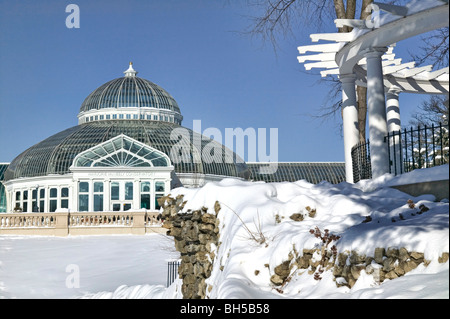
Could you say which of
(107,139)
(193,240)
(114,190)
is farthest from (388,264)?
(107,139)

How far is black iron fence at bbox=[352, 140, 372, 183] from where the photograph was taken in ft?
41.3

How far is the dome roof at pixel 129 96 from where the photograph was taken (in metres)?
48.7

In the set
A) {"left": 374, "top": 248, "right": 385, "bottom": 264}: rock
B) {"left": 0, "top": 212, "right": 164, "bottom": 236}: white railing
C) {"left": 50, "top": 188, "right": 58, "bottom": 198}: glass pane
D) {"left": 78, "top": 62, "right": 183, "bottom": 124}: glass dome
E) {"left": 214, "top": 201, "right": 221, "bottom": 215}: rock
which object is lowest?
{"left": 0, "top": 212, "right": 164, "bottom": 236}: white railing

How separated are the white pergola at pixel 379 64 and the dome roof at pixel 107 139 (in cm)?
2727

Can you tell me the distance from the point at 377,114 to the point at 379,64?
1.04 m

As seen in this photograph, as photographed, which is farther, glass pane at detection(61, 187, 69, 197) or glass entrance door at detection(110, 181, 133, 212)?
glass pane at detection(61, 187, 69, 197)

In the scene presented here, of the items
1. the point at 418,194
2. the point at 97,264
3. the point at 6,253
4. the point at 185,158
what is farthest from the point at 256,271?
the point at 185,158

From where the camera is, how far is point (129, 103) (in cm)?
4859

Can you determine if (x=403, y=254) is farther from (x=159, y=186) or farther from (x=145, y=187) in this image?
(x=145, y=187)

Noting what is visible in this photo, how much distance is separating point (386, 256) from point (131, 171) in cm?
3274

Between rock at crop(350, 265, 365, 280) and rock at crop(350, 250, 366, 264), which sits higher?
rock at crop(350, 250, 366, 264)

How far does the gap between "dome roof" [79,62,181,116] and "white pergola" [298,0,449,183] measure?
117ft

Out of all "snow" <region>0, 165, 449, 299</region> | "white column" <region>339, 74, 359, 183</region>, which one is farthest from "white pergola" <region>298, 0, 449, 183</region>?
"snow" <region>0, 165, 449, 299</region>

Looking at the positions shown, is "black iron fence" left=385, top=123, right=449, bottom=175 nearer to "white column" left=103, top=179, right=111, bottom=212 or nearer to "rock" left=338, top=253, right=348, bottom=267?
"rock" left=338, top=253, right=348, bottom=267
